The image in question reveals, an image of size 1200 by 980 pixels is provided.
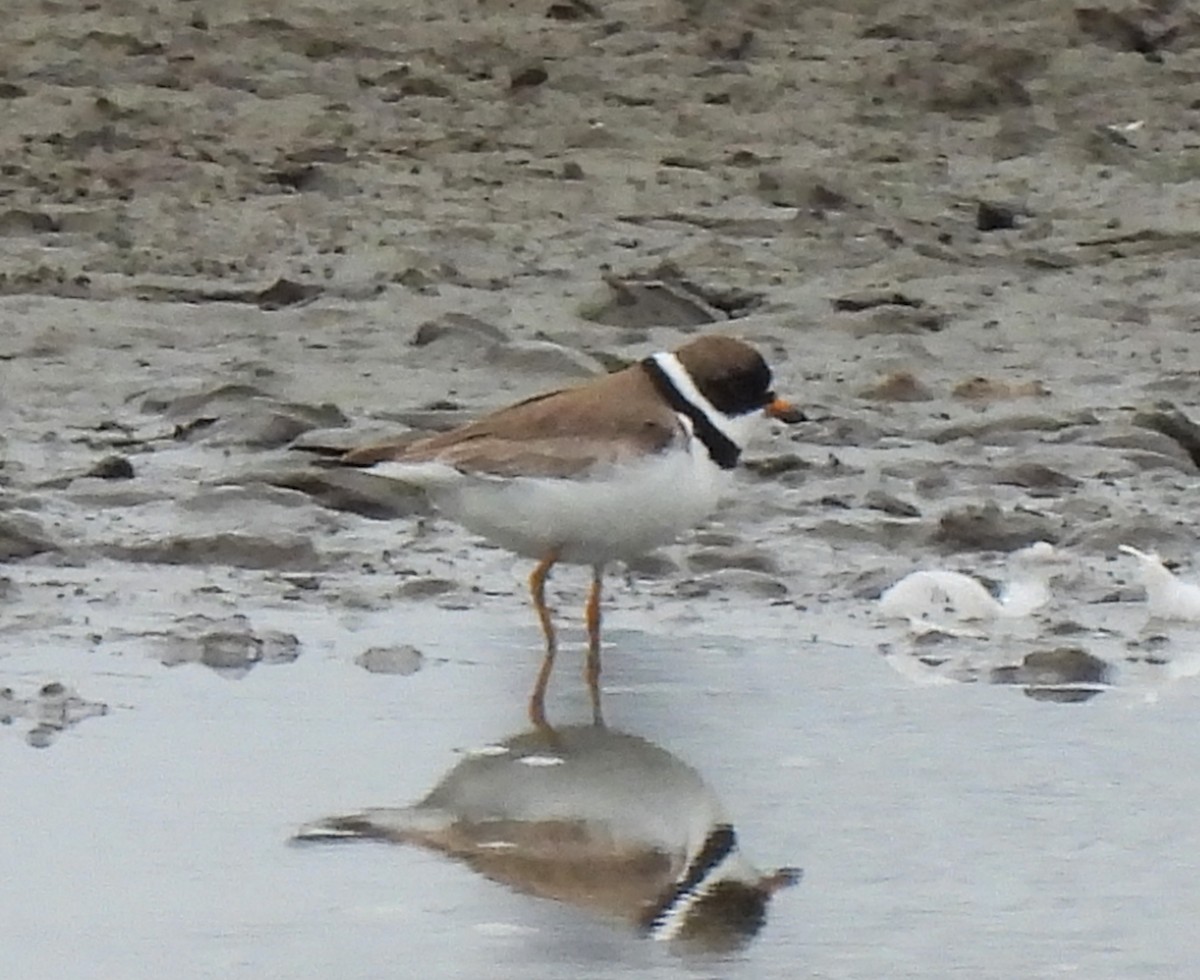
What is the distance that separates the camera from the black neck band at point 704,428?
6543 mm

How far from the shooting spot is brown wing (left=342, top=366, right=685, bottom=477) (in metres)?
6.34

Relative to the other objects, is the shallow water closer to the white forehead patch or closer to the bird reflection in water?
the bird reflection in water

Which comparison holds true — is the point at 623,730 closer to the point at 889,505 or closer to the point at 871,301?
the point at 889,505

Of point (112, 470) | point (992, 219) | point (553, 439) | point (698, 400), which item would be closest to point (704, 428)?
point (698, 400)

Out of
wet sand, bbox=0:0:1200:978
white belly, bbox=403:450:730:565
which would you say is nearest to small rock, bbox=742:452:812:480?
wet sand, bbox=0:0:1200:978

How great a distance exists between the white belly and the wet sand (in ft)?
0.82

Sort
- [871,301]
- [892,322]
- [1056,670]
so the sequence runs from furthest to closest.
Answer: [871,301] → [892,322] → [1056,670]

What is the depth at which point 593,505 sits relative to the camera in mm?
6285

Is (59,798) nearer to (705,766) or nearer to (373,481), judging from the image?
(705,766)

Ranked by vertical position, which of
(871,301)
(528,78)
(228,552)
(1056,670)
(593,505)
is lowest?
(528,78)

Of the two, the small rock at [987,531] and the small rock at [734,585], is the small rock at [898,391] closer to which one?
→ the small rock at [987,531]

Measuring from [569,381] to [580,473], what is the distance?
2599 millimetres

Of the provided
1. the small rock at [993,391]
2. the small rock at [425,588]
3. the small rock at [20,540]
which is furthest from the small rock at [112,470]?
the small rock at [993,391]

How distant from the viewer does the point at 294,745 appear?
560 cm
